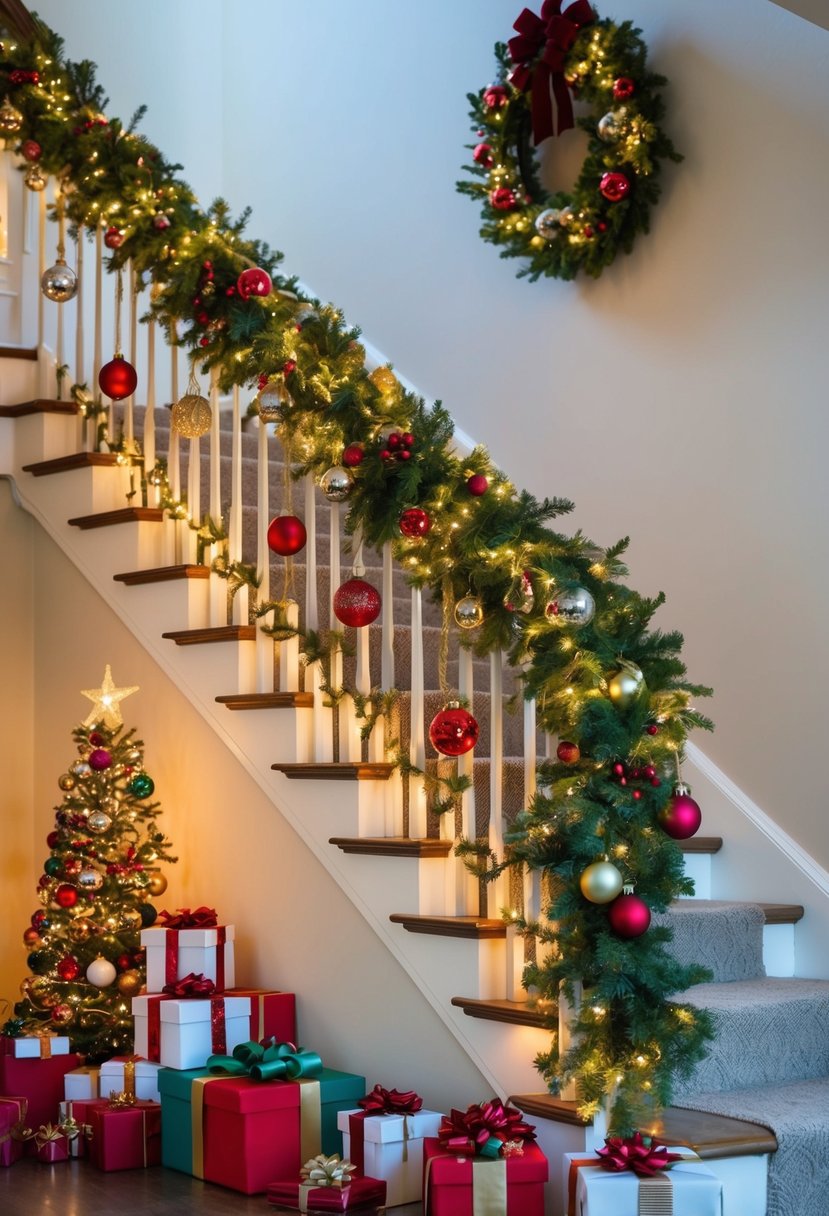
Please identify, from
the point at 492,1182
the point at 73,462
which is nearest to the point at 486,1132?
the point at 492,1182

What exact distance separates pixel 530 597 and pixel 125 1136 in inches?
61.5

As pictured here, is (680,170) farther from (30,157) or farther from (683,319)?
(30,157)

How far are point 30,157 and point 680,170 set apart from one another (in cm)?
187

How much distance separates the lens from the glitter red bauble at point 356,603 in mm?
3074

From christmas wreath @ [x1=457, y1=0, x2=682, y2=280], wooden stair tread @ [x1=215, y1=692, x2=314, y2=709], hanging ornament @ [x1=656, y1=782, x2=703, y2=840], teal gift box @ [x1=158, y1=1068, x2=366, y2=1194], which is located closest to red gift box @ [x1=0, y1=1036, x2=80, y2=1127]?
teal gift box @ [x1=158, y1=1068, x2=366, y2=1194]

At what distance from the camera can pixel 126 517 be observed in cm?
394

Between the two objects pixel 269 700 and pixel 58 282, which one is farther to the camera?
pixel 58 282

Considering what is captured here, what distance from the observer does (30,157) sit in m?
4.07

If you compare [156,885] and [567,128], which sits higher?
[567,128]

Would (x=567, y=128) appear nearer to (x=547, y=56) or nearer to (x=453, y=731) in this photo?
(x=547, y=56)

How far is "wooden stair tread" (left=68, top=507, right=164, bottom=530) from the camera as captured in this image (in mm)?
3914

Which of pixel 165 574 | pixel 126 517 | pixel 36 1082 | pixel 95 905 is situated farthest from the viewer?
pixel 126 517

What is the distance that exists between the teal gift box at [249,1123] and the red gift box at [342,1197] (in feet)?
0.58

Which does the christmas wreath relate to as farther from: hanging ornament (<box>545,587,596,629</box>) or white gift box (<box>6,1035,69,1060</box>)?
white gift box (<box>6,1035,69,1060</box>)
